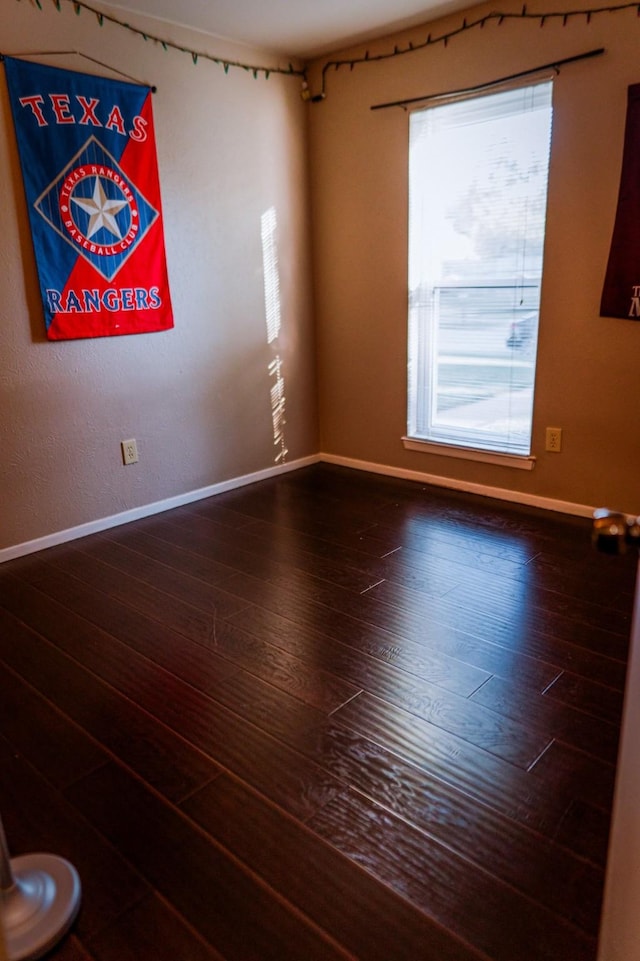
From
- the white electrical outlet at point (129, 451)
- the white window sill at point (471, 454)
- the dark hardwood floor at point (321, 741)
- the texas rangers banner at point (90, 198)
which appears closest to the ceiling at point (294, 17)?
the texas rangers banner at point (90, 198)

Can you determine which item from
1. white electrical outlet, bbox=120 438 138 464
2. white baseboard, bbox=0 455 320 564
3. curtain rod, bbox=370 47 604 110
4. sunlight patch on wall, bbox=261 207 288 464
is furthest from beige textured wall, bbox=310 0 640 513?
white electrical outlet, bbox=120 438 138 464

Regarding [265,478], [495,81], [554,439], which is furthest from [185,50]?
[554,439]

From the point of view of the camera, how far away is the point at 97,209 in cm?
284

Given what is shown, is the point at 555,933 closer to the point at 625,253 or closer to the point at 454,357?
the point at 625,253

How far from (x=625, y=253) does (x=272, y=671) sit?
2.21 meters

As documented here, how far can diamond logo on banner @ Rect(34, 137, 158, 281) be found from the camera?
2.72 metres

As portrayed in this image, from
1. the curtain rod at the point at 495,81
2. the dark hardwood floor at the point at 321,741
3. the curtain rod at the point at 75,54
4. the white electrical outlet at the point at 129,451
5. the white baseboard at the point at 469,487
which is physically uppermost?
the curtain rod at the point at 75,54

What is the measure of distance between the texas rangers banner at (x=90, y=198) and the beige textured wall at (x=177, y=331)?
0.06 metres

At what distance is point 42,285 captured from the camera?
2.71 metres

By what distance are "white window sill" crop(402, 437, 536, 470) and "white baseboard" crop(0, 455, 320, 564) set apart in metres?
0.79

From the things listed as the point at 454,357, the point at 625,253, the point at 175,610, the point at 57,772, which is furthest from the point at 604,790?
the point at 454,357

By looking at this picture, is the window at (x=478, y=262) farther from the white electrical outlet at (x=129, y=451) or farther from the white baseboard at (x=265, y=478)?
Answer: the white electrical outlet at (x=129, y=451)

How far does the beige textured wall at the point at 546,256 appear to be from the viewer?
271cm

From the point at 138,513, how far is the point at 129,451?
0.32 m
